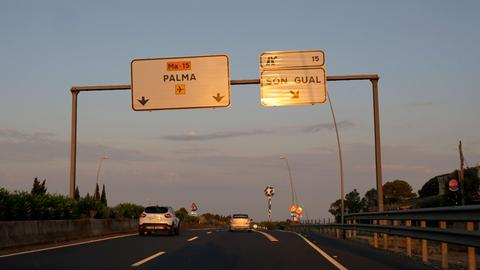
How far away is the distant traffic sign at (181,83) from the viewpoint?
19922mm

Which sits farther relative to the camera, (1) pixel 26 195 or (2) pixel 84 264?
(1) pixel 26 195

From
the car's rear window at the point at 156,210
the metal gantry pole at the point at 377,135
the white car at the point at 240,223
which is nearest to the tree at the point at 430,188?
the white car at the point at 240,223

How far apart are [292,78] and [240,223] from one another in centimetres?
1979

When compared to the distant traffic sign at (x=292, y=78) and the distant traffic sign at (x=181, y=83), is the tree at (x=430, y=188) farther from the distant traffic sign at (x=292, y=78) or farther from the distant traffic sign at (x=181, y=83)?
the distant traffic sign at (x=181, y=83)

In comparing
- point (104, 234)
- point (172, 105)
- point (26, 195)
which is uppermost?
point (172, 105)

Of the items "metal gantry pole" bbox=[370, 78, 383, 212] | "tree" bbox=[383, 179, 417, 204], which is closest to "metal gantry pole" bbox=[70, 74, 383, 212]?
"metal gantry pole" bbox=[370, 78, 383, 212]

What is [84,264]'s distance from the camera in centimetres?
1166

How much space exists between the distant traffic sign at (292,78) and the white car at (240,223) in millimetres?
19599

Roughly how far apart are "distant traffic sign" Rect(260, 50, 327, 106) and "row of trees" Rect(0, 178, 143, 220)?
885 centimetres

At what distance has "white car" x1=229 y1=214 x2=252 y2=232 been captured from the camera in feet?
125

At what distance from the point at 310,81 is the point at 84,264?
11059 mm

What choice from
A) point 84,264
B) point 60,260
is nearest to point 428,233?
point 84,264

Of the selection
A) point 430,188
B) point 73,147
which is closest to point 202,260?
point 73,147

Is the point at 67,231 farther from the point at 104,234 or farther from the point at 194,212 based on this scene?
the point at 194,212
